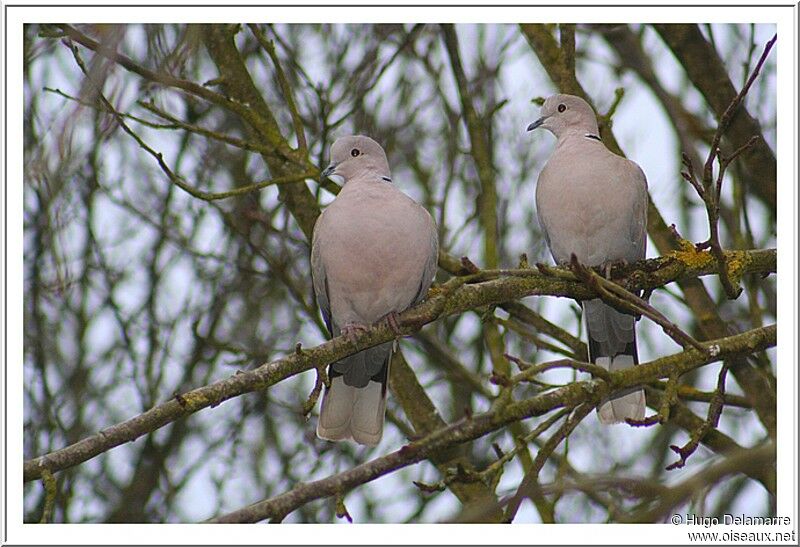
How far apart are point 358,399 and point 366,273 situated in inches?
23.3

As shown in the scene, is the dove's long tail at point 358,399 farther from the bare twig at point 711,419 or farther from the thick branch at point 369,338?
the bare twig at point 711,419

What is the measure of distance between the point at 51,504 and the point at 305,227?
7.38ft

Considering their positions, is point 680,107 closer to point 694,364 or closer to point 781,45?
point 781,45

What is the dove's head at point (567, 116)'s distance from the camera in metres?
4.77

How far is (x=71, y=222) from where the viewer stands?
20.9ft

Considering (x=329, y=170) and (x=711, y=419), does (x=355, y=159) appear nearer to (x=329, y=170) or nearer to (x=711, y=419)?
(x=329, y=170)

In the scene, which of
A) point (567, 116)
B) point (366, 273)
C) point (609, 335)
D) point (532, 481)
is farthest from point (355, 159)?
point (532, 481)

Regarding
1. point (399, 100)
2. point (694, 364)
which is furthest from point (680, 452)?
point (399, 100)

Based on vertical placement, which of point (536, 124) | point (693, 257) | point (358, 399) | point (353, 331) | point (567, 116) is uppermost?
→ point (536, 124)

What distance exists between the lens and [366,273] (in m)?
4.12

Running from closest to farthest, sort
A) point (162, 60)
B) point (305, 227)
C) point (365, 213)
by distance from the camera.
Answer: point (162, 60) < point (365, 213) < point (305, 227)

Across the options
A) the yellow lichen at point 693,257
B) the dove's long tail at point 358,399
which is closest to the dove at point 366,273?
the dove's long tail at point 358,399

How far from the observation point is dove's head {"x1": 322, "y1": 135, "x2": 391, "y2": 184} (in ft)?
15.0

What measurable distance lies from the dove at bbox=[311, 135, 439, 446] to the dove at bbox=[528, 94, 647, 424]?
0.68 m
